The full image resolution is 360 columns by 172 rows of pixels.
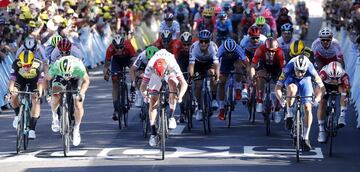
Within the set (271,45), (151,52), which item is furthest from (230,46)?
(151,52)

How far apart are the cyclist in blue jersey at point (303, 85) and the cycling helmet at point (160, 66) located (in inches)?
67.9

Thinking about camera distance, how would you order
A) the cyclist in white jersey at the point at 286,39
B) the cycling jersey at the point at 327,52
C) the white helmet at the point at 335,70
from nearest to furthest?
the white helmet at the point at 335,70
the cycling jersey at the point at 327,52
the cyclist in white jersey at the point at 286,39

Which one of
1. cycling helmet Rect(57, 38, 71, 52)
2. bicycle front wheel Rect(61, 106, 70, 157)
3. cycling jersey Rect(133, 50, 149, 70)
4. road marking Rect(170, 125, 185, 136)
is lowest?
road marking Rect(170, 125, 185, 136)

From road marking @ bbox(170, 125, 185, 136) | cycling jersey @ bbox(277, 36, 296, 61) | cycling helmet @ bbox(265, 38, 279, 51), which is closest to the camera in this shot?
cycling helmet @ bbox(265, 38, 279, 51)

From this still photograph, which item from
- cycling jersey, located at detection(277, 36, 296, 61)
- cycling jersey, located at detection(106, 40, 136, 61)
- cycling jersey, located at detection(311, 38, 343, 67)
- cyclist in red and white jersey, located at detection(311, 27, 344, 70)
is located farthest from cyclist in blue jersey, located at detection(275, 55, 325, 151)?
cycling jersey, located at detection(106, 40, 136, 61)

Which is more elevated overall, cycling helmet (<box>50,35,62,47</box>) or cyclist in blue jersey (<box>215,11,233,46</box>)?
cyclist in blue jersey (<box>215,11,233,46</box>)

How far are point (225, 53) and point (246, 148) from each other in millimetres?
3340

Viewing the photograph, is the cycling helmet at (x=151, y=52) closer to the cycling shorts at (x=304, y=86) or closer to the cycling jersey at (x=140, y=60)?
the cycling jersey at (x=140, y=60)

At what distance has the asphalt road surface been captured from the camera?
17.2 metres

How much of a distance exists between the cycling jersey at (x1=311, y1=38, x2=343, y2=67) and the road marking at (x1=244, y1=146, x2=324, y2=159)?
1805 millimetres

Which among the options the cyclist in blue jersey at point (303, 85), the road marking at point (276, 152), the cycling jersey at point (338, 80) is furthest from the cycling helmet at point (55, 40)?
the cycling jersey at point (338, 80)

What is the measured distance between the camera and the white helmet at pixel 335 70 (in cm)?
1877

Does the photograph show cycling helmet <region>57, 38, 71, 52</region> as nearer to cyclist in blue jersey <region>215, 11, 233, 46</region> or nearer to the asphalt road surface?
the asphalt road surface

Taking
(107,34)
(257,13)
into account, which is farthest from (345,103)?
(107,34)
